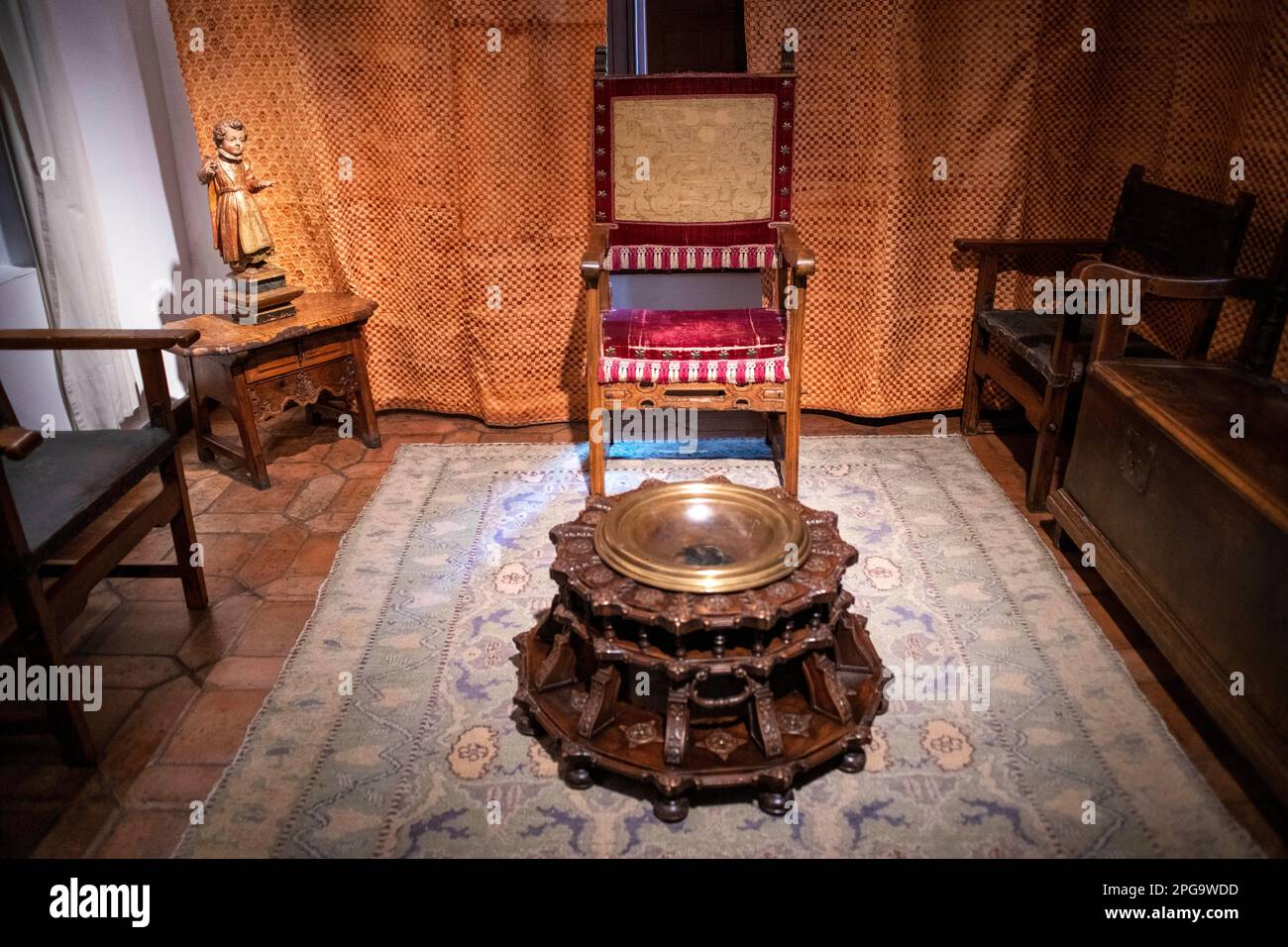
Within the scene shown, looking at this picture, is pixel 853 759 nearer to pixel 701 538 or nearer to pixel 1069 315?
pixel 701 538

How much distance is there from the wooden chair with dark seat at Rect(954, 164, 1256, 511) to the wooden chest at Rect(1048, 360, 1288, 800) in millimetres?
277

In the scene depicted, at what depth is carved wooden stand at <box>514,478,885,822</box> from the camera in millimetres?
2268

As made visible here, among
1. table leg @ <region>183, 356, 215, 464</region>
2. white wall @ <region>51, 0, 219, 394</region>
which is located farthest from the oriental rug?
white wall @ <region>51, 0, 219, 394</region>

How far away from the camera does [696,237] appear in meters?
3.96

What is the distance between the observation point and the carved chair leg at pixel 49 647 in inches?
90.5

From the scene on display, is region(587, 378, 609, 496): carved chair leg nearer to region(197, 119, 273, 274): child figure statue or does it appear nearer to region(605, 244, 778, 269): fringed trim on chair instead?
region(605, 244, 778, 269): fringed trim on chair

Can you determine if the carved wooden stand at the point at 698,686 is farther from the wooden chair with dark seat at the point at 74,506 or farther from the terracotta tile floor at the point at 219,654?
the wooden chair with dark seat at the point at 74,506

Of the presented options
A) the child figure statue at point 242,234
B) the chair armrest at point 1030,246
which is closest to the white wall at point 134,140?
the child figure statue at point 242,234

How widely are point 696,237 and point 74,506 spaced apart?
2473 mm

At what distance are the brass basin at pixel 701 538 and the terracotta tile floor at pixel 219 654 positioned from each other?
3.80ft

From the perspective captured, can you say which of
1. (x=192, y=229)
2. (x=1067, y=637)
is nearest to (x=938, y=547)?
(x=1067, y=637)

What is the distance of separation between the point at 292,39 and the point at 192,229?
111cm

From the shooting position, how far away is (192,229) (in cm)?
460

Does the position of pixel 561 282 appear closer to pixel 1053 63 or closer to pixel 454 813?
pixel 1053 63
